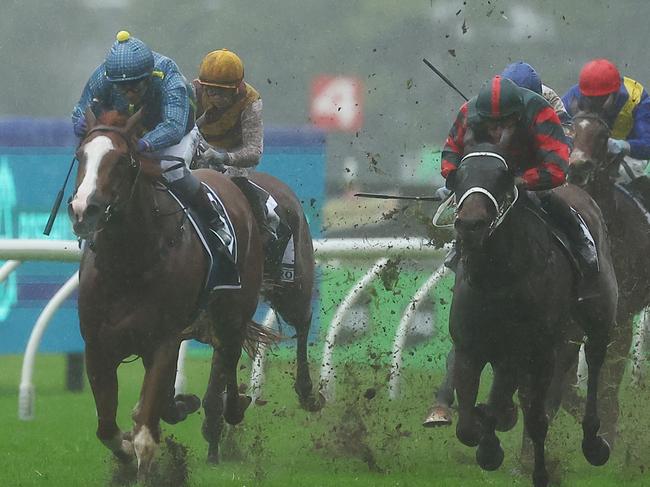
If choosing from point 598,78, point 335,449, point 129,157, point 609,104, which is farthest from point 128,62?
point 609,104

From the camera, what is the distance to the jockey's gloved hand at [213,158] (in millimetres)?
8523

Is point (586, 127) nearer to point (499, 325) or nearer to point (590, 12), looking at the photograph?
point (499, 325)

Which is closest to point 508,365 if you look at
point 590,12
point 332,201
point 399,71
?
point 332,201

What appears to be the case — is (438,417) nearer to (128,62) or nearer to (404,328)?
(404,328)

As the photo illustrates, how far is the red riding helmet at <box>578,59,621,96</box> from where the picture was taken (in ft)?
28.1

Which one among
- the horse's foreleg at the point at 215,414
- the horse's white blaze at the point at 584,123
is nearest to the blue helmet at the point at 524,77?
the horse's white blaze at the point at 584,123

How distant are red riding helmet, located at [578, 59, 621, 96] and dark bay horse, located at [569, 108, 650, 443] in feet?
0.36

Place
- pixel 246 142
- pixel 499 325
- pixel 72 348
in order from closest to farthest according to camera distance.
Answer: pixel 499 325 < pixel 246 142 < pixel 72 348

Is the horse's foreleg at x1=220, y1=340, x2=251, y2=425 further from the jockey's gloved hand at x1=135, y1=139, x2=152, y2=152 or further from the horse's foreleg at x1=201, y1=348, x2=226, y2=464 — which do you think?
the jockey's gloved hand at x1=135, y1=139, x2=152, y2=152

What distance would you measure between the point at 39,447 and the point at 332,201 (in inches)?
199

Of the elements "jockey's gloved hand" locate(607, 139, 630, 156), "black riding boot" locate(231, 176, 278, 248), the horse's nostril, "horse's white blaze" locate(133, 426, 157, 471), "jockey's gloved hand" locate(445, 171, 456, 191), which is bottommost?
"horse's white blaze" locate(133, 426, 157, 471)

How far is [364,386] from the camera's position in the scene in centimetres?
1059

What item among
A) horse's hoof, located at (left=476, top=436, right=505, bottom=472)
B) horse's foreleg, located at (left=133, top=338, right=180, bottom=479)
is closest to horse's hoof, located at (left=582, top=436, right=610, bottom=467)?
horse's hoof, located at (left=476, top=436, right=505, bottom=472)

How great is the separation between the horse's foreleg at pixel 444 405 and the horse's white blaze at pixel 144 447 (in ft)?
6.03
